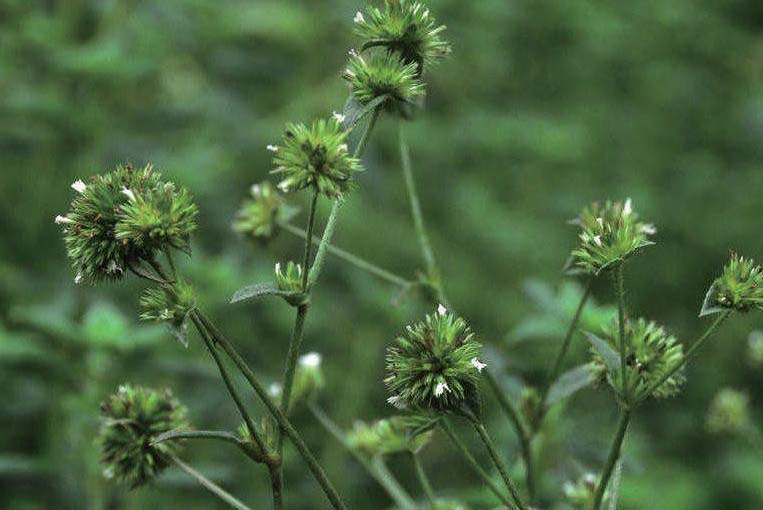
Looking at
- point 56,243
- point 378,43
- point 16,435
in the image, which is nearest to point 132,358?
point 16,435

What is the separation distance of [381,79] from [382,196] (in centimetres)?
242

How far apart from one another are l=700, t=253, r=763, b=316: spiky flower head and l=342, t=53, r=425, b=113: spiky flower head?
0.45 m

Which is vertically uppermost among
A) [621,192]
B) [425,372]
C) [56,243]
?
[621,192]

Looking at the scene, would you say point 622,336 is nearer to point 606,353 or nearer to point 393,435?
point 606,353

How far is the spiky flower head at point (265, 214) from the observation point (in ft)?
5.84

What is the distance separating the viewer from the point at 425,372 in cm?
126

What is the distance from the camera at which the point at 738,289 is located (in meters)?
1.29

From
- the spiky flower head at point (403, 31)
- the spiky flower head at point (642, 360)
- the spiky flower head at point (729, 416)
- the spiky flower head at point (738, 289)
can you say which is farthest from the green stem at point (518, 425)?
the spiky flower head at point (729, 416)

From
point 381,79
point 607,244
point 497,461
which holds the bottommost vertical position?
point 497,461

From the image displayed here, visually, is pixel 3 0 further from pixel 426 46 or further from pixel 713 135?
pixel 713 135

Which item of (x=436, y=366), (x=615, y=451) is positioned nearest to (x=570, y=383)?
(x=615, y=451)

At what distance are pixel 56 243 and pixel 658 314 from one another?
228cm

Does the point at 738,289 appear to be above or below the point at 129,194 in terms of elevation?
below

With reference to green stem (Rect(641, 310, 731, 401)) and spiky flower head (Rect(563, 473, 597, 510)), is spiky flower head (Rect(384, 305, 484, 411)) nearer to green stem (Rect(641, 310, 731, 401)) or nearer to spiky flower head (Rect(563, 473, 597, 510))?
green stem (Rect(641, 310, 731, 401))
